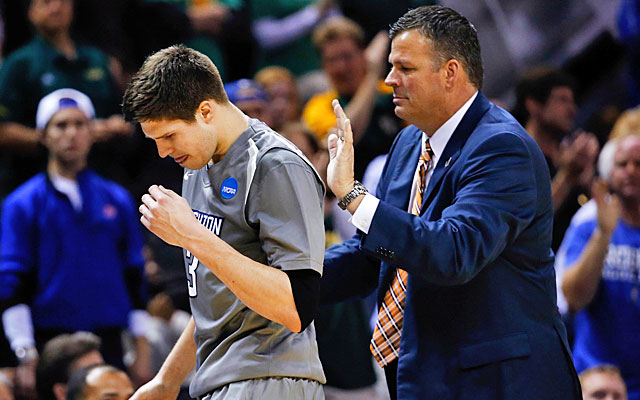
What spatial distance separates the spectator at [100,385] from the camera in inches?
173

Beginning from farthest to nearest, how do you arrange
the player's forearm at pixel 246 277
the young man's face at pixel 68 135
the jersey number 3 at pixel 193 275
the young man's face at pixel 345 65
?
the young man's face at pixel 345 65, the young man's face at pixel 68 135, the jersey number 3 at pixel 193 275, the player's forearm at pixel 246 277

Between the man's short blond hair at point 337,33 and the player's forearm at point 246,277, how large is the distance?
15.2ft

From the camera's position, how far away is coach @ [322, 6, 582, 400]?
296cm

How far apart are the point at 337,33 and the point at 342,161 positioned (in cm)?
414

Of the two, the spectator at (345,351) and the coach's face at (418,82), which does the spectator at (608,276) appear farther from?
the coach's face at (418,82)

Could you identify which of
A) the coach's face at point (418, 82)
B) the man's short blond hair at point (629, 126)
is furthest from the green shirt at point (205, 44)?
the coach's face at point (418, 82)

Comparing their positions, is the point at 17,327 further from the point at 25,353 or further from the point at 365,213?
the point at 365,213

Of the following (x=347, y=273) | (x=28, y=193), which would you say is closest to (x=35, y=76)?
(x=28, y=193)

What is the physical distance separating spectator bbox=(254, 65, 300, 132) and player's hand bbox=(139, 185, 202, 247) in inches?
175

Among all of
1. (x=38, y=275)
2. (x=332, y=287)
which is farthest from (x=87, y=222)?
(x=332, y=287)

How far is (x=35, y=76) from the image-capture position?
20.2 ft

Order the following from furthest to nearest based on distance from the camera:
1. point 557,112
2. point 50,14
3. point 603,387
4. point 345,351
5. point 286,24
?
point 286,24
point 557,112
point 50,14
point 345,351
point 603,387

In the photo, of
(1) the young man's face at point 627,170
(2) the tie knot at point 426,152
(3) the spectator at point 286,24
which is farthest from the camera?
(3) the spectator at point 286,24

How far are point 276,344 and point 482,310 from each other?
754mm
